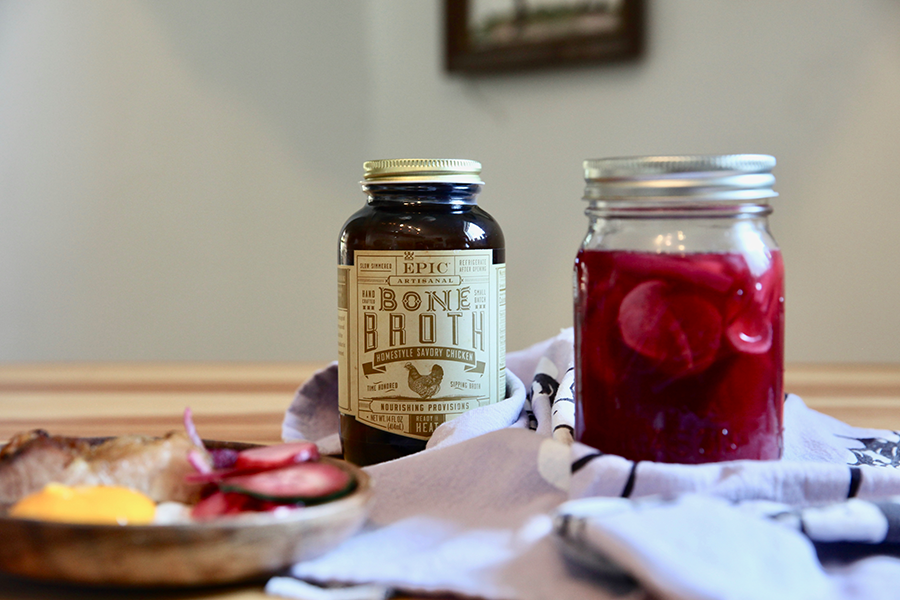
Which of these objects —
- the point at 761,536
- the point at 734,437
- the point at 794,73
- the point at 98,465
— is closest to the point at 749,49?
the point at 794,73

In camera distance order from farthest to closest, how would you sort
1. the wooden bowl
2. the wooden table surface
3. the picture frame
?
the picture frame, the wooden table surface, the wooden bowl

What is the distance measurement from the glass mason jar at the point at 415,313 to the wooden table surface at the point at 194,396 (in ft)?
0.57

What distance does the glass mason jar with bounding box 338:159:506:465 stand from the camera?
725mm

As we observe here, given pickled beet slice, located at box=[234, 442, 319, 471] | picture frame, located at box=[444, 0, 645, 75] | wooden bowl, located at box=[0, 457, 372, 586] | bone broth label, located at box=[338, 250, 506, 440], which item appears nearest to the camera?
wooden bowl, located at box=[0, 457, 372, 586]

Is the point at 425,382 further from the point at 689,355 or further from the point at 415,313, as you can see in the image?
the point at 689,355

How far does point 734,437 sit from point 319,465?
0.29m

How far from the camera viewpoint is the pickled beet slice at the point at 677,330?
0.56 metres

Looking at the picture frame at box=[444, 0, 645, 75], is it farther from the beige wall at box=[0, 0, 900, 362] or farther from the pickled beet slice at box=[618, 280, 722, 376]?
the pickled beet slice at box=[618, 280, 722, 376]

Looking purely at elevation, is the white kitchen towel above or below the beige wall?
below

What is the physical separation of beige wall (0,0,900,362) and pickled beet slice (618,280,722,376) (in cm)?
124

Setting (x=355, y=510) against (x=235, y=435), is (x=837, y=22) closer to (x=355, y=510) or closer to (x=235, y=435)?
(x=235, y=435)

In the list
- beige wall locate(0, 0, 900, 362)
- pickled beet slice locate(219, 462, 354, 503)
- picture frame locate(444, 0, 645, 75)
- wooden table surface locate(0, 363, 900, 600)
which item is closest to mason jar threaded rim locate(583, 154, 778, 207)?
pickled beet slice locate(219, 462, 354, 503)

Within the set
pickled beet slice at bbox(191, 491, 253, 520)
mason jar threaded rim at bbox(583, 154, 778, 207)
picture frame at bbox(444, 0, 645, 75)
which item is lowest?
pickled beet slice at bbox(191, 491, 253, 520)

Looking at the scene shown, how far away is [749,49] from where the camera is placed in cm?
170
